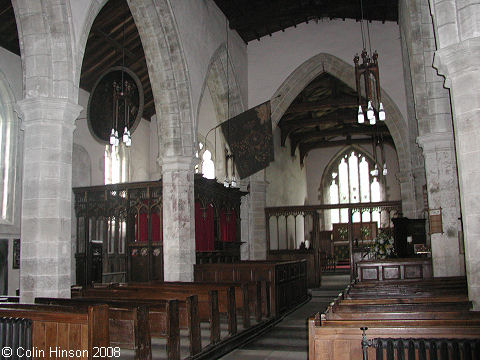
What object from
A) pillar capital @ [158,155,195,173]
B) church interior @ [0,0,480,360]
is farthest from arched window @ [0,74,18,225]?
pillar capital @ [158,155,195,173]

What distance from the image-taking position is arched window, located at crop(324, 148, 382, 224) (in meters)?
22.7

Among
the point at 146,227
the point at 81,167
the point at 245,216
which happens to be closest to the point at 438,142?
the point at 146,227

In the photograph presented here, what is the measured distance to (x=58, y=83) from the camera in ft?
19.3

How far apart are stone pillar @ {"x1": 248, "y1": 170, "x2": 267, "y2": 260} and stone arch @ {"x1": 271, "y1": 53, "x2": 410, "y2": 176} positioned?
6.28 ft

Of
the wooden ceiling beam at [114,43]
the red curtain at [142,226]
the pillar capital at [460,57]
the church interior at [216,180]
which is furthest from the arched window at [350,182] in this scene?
the pillar capital at [460,57]

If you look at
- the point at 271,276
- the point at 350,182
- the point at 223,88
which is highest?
the point at 223,88

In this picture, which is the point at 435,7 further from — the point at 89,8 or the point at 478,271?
the point at 89,8

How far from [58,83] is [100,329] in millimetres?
3320

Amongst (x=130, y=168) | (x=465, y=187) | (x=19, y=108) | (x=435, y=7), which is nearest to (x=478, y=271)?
(x=465, y=187)

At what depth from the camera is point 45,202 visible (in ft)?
18.3

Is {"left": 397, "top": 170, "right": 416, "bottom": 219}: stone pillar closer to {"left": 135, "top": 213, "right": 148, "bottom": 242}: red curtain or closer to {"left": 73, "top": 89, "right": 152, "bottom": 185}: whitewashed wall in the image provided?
{"left": 135, "top": 213, "right": 148, "bottom": 242}: red curtain

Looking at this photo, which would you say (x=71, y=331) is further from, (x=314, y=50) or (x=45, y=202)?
(x=314, y=50)

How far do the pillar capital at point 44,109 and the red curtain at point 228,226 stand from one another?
6.52m

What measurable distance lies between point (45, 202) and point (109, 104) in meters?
2.64
